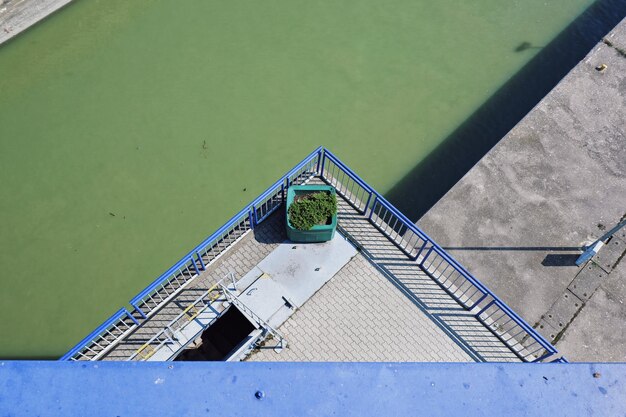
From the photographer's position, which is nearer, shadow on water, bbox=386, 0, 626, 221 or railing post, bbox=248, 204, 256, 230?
railing post, bbox=248, 204, 256, 230

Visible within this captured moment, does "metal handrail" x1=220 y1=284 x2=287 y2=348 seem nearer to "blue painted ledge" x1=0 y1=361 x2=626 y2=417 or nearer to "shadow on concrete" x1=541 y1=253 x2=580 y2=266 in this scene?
"blue painted ledge" x1=0 y1=361 x2=626 y2=417

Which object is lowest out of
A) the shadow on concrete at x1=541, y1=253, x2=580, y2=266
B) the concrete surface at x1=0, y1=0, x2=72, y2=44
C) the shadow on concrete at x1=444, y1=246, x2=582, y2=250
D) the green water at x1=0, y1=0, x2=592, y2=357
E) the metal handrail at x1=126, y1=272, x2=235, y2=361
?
the shadow on concrete at x1=541, y1=253, x2=580, y2=266

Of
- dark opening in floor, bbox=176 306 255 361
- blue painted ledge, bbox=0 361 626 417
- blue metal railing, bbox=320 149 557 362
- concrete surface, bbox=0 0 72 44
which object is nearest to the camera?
blue painted ledge, bbox=0 361 626 417

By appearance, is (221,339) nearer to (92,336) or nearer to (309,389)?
(92,336)

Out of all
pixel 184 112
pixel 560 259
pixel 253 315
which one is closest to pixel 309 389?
pixel 253 315

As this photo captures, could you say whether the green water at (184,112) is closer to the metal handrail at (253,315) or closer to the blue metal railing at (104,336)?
the blue metal railing at (104,336)

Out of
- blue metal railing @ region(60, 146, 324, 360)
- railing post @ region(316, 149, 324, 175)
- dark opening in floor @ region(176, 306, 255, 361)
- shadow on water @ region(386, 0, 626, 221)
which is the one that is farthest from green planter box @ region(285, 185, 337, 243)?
shadow on water @ region(386, 0, 626, 221)
